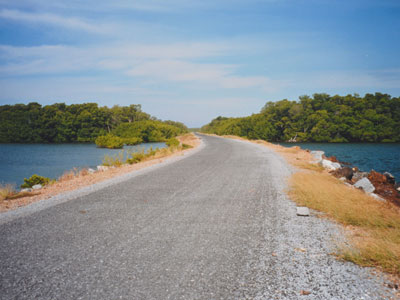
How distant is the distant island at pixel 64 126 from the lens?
69.3 metres

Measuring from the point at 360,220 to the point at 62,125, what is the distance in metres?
81.7

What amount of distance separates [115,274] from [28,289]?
2.99ft

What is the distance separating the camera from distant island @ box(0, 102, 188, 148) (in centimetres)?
6932

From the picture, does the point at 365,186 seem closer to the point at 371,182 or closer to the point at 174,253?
the point at 371,182

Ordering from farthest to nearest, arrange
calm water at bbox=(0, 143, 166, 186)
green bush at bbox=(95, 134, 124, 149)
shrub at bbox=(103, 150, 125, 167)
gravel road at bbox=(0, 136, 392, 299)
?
green bush at bbox=(95, 134, 124, 149) < calm water at bbox=(0, 143, 166, 186) < shrub at bbox=(103, 150, 125, 167) < gravel road at bbox=(0, 136, 392, 299)

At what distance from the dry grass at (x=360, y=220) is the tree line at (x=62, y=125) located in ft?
202

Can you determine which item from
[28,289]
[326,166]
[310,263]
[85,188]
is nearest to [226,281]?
[310,263]

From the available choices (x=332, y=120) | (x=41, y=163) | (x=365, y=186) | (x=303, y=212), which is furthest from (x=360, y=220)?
(x=332, y=120)

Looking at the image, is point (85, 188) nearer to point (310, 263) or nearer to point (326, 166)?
point (310, 263)

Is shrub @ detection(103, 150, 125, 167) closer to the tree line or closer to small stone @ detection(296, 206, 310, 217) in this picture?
small stone @ detection(296, 206, 310, 217)

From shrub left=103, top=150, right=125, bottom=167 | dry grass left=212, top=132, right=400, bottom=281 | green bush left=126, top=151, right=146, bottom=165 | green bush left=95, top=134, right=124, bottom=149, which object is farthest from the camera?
green bush left=95, top=134, right=124, bottom=149

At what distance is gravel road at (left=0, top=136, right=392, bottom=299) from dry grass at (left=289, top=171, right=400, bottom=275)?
29 centimetres

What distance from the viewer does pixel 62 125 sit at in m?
72.5

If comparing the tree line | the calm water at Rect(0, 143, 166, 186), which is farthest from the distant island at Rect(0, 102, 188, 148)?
the calm water at Rect(0, 143, 166, 186)
